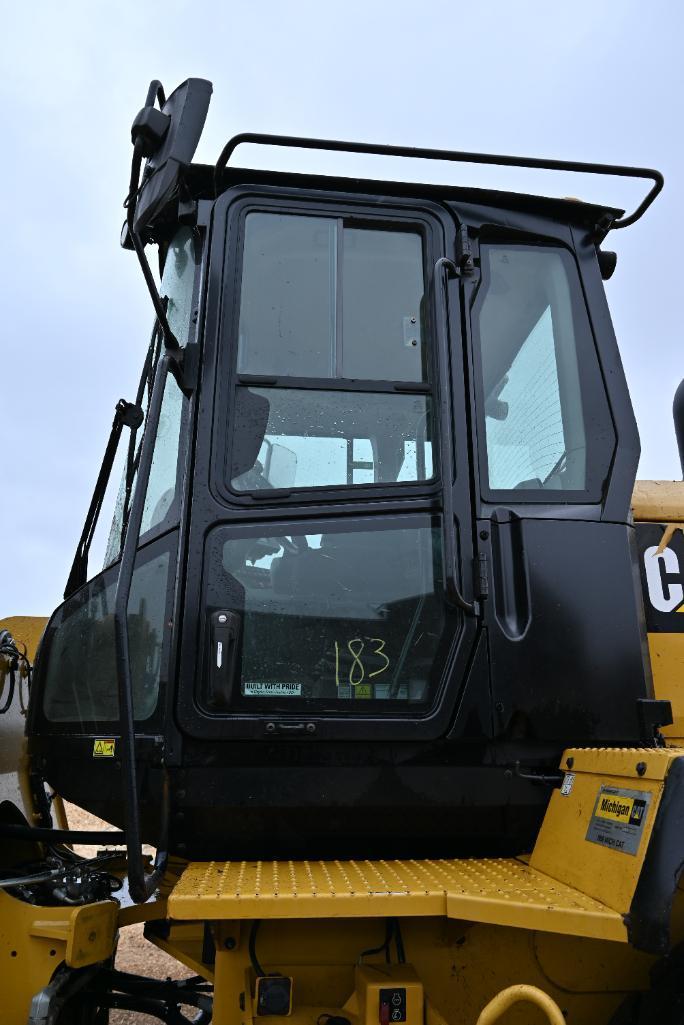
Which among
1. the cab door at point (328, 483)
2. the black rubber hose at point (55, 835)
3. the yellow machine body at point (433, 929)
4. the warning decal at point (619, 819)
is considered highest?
the cab door at point (328, 483)

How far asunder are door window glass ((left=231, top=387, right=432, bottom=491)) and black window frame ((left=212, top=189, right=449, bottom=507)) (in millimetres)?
21

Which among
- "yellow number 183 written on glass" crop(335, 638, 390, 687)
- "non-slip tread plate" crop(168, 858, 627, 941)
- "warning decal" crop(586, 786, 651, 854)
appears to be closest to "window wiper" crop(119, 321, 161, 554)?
"yellow number 183 written on glass" crop(335, 638, 390, 687)

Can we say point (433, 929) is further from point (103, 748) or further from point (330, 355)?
point (330, 355)

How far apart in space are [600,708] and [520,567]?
18.5 inches

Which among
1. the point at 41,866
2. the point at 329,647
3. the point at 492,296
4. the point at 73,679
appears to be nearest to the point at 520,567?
the point at 329,647

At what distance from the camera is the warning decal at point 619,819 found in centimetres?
191

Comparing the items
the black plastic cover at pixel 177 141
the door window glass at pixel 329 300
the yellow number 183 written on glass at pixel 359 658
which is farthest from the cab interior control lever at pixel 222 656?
the black plastic cover at pixel 177 141

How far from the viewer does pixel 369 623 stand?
2.38 m

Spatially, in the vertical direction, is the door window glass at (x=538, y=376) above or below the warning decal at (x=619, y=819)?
above

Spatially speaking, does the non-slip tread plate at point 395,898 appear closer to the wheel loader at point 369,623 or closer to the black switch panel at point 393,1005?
the wheel loader at point 369,623

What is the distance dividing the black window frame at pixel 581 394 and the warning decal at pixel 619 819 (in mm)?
883

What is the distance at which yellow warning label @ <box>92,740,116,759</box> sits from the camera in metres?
2.45

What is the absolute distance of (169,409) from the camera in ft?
8.68

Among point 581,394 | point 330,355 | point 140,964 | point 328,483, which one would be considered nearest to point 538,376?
point 581,394
